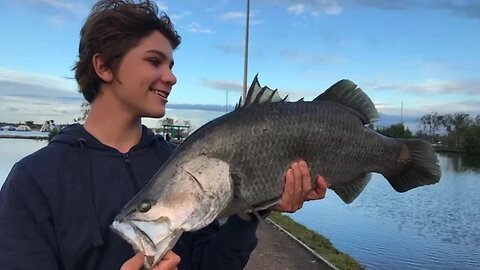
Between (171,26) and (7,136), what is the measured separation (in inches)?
6697

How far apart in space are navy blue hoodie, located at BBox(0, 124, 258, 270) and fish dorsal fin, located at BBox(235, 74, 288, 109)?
65 cm

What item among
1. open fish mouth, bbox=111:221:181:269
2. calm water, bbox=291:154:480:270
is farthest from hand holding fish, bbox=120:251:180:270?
calm water, bbox=291:154:480:270

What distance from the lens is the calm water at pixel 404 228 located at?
18828mm

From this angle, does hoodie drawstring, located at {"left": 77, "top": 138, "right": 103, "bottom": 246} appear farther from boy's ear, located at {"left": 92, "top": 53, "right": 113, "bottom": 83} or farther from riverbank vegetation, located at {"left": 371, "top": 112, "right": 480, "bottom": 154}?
riverbank vegetation, located at {"left": 371, "top": 112, "right": 480, "bottom": 154}

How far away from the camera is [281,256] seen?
1213 centimetres

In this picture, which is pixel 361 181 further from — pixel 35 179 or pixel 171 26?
pixel 35 179

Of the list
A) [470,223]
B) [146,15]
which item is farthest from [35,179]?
[470,223]

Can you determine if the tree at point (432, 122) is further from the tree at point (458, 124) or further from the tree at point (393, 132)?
the tree at point (393, 132)

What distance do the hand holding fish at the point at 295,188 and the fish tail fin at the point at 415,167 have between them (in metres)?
0.88

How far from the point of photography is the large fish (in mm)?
2227

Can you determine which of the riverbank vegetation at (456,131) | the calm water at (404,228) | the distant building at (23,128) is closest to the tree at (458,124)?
the riverbank vegetation at (456,131)

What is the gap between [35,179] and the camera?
2.45m

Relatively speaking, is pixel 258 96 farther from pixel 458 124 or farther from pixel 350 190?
pixel 458 124

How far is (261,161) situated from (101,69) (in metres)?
1.02
